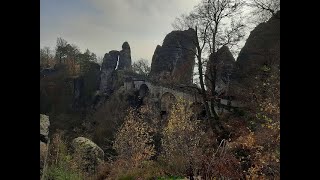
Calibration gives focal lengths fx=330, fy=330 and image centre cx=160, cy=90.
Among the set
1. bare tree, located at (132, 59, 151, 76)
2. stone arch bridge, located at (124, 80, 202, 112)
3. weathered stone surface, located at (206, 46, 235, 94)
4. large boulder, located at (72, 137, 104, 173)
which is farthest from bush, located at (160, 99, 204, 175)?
bare tree, located at (132, 59, 151, 76)

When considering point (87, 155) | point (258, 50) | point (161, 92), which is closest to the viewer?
point (258, 50)

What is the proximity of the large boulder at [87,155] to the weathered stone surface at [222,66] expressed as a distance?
6476mm

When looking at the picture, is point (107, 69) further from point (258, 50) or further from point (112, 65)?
point (258, 50)

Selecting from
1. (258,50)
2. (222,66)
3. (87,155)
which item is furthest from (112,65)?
(258,50)

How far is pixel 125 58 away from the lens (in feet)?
132

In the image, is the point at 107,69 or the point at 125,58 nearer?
the point at 107,69

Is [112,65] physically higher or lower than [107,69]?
higher

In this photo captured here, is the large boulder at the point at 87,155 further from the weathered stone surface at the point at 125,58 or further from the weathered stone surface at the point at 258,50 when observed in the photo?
the weathered stone surface at the point at 125,58

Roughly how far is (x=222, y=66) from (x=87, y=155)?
7.88 m

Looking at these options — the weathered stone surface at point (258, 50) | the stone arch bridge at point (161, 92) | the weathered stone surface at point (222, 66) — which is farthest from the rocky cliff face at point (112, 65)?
the weathered stone surface at point (258, 50)

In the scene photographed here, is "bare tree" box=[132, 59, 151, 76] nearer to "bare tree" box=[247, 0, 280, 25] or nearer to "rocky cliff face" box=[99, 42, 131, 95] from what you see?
"rocky cliff face" box=[99, 42, 131, 95]

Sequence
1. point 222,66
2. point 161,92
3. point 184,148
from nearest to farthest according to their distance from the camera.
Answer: point 184,148 → point 222,66 → point 161,92
